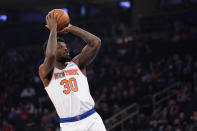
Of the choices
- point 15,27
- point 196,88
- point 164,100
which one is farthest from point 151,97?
point 15,27

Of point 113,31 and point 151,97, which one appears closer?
point 151,97

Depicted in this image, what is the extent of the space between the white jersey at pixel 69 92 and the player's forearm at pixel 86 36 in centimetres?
37

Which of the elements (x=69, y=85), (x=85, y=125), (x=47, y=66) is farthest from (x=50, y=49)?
(x=85, y=125)

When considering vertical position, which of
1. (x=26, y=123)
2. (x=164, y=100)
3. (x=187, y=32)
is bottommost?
(x=26, y=123)

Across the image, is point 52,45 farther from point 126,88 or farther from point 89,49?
point 126,88

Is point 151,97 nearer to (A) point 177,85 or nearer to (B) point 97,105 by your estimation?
(A) point 177,85

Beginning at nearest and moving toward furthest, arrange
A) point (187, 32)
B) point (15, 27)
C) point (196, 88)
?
point (196, 88) < point (187, 32) < point (15, 27)

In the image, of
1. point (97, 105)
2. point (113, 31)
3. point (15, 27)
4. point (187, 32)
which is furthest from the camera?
point (15, 27)

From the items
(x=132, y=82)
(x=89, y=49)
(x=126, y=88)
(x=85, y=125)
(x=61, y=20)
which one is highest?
(x=61, y=20)

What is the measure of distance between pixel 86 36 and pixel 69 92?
658 millimetres

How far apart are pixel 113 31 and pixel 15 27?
6.42 meters

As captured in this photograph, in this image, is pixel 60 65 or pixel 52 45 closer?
pixel 52 45

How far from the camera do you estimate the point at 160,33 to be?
20188 mm

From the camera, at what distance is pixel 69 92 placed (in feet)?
14.2
